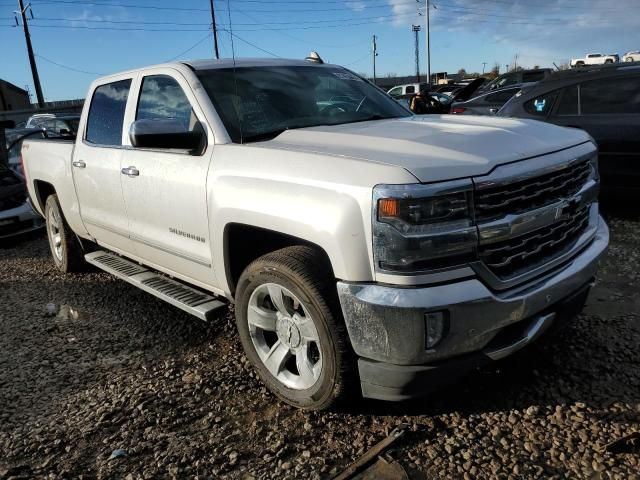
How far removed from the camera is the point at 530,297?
95.6 inches

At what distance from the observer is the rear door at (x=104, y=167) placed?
13.4 ft

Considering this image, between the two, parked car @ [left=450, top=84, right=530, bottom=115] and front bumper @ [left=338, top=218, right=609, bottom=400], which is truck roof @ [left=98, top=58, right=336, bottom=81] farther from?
parked car @ [left=450, top=84, right=530, bottom=115]

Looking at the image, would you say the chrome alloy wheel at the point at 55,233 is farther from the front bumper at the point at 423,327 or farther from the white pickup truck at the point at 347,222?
the front bumper at the point at 423,327

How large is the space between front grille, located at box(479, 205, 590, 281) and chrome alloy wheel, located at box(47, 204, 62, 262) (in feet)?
15.4

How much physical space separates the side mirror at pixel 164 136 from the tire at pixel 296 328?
84 centimetres

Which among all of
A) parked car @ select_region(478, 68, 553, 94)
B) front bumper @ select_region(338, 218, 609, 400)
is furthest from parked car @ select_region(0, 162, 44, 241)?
parked car @ select_region(478, 68, 553, 94)

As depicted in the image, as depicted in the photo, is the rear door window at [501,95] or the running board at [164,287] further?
the rear door window at [501,95]

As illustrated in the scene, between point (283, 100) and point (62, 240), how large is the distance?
3321 mm

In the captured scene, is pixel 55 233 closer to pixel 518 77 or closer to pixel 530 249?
pixel 530 249

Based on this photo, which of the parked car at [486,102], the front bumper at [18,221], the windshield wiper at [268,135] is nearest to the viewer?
the windshield wiper at [268,135]

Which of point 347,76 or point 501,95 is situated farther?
point 501,95

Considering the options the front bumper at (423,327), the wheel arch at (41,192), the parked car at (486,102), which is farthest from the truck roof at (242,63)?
the parked car at (486,102)

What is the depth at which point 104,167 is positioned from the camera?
416 centimetres

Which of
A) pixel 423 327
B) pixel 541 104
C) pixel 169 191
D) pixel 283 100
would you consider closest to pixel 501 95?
pixel 541 104
